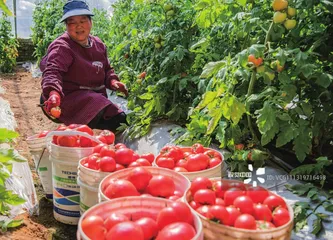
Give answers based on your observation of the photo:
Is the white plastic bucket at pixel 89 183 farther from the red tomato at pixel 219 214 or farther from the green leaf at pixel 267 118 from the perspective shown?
the green leaf at pixel 267 118

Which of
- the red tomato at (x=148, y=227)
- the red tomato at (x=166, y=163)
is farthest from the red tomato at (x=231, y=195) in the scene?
the red tomato at (x=166, y=163)

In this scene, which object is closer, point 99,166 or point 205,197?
point 205,197

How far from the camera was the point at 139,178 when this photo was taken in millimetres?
1793

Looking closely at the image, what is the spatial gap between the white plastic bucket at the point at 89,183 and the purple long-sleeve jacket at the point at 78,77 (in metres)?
1.38

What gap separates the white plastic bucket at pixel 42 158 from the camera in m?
2.61

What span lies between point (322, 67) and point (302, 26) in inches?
10.2

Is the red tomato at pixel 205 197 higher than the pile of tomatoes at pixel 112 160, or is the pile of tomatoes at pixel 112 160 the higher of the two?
the red tomato at pixel 205 197

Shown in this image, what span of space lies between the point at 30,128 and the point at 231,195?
12.4 ft

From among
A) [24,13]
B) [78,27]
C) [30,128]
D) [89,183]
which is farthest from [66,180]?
[24,13]

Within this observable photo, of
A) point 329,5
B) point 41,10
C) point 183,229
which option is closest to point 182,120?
point 329,5

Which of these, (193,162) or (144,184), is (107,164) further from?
(193,162)

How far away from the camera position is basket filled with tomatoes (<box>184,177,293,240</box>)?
4.56ft

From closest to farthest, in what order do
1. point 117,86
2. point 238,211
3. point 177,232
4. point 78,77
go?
point 177,232 < point 238,211 < point 78,77 < point 117,86

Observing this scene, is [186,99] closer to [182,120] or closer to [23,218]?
[182,120]
